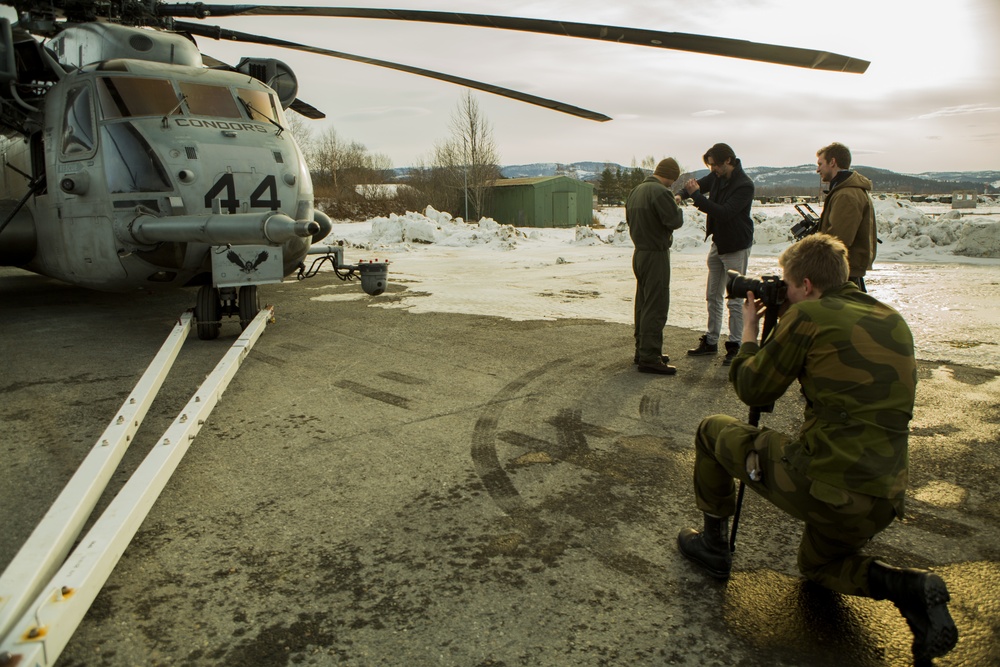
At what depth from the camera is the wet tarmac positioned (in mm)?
2504

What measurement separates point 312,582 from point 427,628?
591 mm

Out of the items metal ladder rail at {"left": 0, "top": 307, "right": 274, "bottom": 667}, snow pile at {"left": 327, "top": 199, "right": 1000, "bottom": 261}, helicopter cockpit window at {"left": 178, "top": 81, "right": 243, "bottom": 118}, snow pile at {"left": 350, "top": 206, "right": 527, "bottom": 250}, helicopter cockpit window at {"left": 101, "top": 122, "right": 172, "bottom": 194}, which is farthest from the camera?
snow pile at {"left": 350, "top": 206, "right": 527, "bottom": 250}

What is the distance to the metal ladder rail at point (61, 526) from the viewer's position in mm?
2264

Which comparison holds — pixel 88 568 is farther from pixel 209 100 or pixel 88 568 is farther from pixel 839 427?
pixel 209 100

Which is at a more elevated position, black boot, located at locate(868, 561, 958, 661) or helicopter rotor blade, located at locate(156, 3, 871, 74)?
helicopter rotor blade, located at locate(156, 3, 871, 74)

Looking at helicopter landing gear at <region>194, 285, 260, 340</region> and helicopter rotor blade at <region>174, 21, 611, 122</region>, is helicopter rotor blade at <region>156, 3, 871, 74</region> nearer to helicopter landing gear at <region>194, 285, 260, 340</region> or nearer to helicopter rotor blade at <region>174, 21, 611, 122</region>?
helicopter rotor blade at <region>174, 21, 611, 122</region>

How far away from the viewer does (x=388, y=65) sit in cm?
737

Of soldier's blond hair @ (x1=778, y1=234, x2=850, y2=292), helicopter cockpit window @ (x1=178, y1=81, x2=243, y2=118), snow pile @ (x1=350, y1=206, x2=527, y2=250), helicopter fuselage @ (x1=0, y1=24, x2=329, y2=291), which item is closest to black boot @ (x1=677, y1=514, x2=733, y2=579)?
soldier's blond hair @ (x1=778, y1=234, x2=850, y2=292)

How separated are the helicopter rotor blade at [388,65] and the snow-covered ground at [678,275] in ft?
8.36

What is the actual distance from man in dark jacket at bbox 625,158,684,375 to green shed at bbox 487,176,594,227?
40.1 m

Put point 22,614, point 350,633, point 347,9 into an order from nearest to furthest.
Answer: point 22,614 → point 350,633 → point 347,9

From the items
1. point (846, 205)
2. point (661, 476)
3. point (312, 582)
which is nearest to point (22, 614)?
point (312, 582)

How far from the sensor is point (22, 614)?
225cm

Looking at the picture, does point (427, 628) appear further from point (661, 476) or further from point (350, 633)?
point (661, 476)
